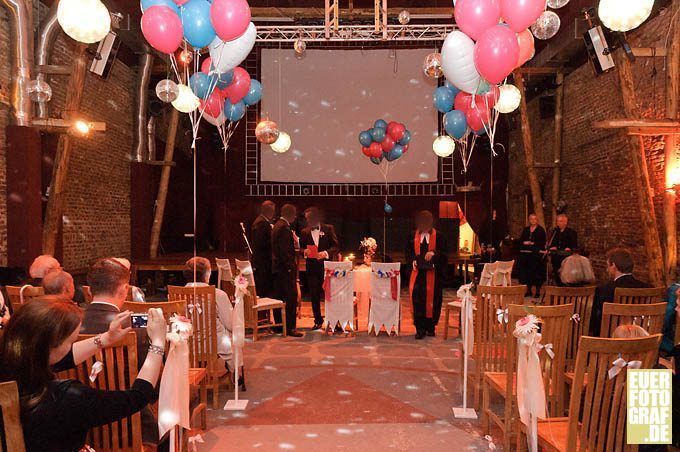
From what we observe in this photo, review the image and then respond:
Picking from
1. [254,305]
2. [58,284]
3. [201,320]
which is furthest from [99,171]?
[58,284]

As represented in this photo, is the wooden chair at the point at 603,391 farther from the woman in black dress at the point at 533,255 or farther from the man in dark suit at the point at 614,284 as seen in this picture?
the woman in black dress at the point at 533,255

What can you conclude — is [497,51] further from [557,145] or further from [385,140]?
[557,145]

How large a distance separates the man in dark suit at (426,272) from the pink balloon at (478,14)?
2414mm

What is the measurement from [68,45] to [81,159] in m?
1.70

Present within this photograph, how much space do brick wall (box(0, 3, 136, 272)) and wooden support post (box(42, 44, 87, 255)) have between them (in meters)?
0.80

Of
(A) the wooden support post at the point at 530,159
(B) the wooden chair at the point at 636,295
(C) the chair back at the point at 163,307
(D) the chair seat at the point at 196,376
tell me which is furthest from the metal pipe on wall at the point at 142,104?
(B) the wooden chair at the point at 636,295

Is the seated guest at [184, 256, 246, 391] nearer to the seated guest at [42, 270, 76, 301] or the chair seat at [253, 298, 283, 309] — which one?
the seated guest at [42, 270, 76, 301]

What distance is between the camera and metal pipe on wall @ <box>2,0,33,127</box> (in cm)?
620

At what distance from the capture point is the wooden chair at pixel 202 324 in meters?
3.85

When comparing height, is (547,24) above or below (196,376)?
above

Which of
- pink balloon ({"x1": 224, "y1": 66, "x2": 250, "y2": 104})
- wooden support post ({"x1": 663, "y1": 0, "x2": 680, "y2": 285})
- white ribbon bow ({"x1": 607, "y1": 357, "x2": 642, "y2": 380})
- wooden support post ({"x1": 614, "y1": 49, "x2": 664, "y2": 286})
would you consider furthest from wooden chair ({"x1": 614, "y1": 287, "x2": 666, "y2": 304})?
pink balloon ({"x1": 224, "y1": 66, "x2": 250, "y2": 104})

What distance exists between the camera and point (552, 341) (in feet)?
9.98

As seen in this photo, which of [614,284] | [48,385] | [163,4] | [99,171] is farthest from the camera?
[99,171]

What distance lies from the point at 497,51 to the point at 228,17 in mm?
2071
